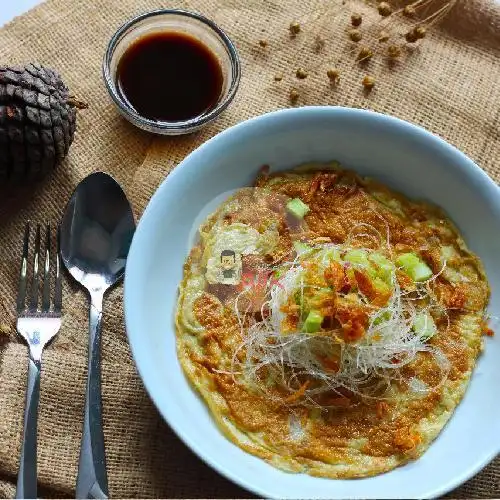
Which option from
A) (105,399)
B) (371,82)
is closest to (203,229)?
(105,399)

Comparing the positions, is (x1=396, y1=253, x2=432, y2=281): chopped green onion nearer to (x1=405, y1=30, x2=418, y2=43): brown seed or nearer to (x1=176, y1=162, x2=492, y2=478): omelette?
(x1=176, y1=162, x2=492, y2=478): omelette

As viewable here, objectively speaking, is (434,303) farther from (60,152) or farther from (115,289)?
(60,152)

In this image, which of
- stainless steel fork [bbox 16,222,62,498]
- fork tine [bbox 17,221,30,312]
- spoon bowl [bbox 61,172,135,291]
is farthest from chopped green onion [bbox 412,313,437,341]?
fork tine [bbox 17,221,30,312]

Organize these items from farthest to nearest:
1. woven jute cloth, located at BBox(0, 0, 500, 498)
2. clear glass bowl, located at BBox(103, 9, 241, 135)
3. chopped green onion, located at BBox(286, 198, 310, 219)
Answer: clear glass bowl, located at BBox(103, 9, 241, 135) < chopped green onion, located at BBox(286, 198, 310, 219) < woven jute cloth, located at BBox(0, 0, 500, 498)

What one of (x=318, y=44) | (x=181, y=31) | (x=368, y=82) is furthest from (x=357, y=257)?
(x=181, y=31)

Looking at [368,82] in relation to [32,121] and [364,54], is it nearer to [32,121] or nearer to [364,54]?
[364,54]

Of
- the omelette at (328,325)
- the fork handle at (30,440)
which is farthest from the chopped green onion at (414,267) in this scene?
the fork handle at (30,440)
